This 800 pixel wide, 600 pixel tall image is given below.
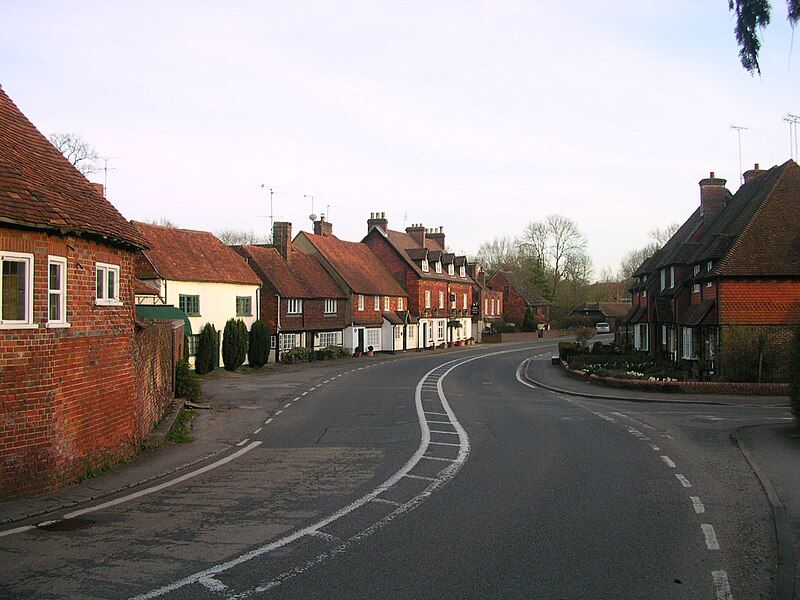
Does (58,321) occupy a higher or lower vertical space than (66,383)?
higher

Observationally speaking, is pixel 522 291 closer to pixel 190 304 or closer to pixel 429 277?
pixel 429 277

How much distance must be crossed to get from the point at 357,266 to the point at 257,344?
18845 mm

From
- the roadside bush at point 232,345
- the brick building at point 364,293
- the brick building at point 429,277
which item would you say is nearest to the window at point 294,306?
the brick building at point 364,293

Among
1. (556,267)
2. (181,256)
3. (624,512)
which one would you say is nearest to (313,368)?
(181,256)

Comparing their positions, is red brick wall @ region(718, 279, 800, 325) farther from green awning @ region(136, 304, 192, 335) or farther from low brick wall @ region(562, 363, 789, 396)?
green awning @ region(136, 304, 192, 335)

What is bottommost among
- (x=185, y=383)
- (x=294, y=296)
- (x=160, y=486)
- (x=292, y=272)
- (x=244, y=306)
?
(x=160, y=486)

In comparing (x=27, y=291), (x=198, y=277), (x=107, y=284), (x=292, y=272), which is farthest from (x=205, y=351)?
(x=27, y=291)

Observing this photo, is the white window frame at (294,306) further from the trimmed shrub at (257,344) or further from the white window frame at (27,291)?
the white window frame at (27,291)

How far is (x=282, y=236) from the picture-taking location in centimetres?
5181

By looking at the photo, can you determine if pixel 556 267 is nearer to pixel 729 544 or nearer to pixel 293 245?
pixel 293 245

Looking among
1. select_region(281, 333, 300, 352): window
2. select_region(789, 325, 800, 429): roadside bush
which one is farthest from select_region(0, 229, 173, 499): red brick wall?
select_region(281, 333, 300, 352): window

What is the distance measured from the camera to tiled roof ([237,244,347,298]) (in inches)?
1902

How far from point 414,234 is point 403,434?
57.4m

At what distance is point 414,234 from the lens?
7519 cm
